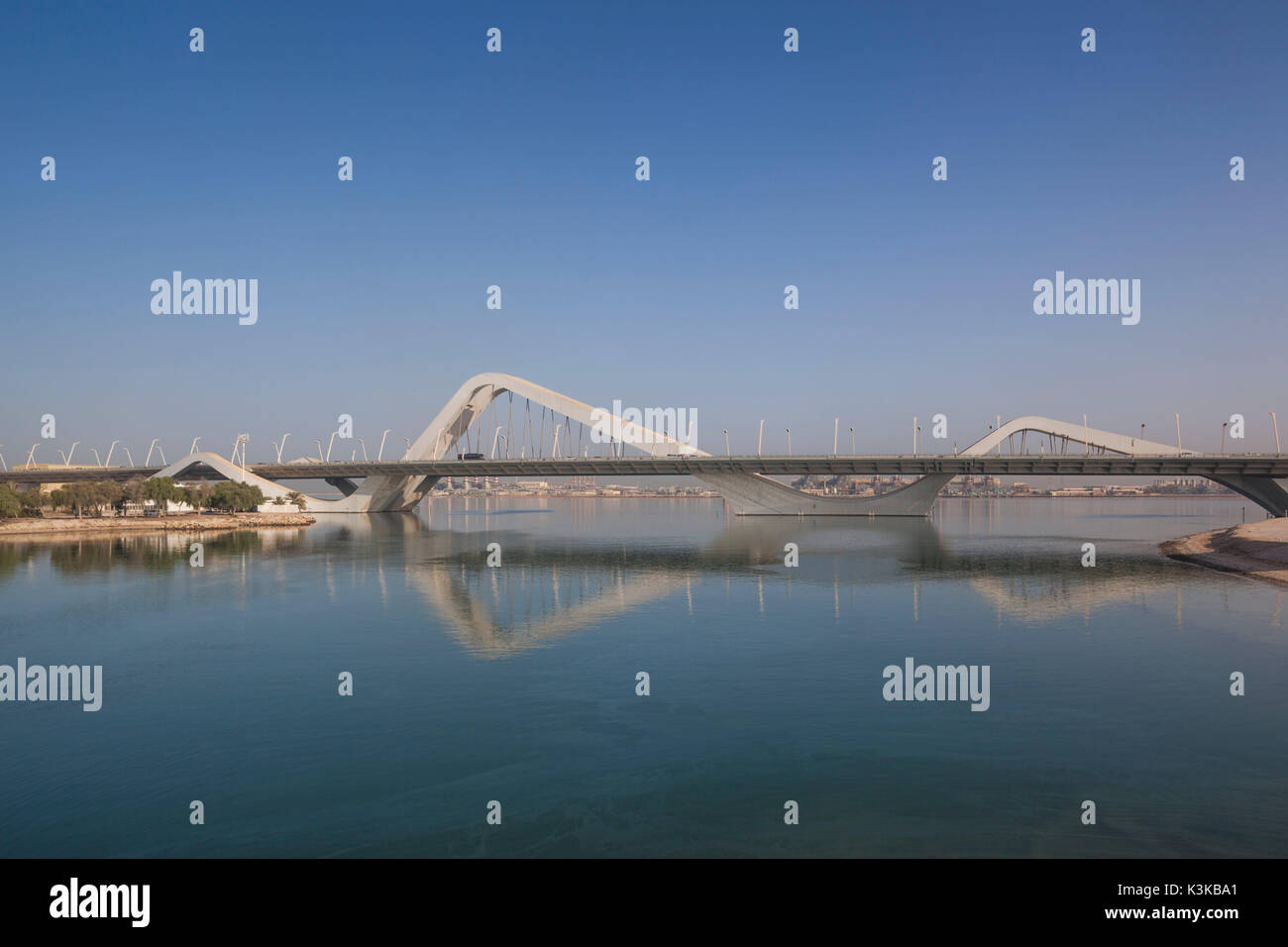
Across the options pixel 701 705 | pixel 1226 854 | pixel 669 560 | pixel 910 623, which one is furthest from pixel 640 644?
pixel 669 560

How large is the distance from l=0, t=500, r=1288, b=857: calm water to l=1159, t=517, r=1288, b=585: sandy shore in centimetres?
565

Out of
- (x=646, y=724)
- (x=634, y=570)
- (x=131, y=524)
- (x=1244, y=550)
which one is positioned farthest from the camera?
(x=131, y=524)

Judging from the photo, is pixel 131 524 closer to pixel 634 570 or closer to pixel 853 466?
pixel 634 570

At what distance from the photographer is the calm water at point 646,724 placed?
36.4ft

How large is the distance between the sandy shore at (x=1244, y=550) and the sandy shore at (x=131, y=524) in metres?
75.8

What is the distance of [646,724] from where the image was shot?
52.5 ft

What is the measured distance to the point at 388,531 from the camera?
7519 cm

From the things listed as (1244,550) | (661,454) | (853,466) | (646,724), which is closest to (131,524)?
(661,454)

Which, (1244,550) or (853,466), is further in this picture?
(853,466)

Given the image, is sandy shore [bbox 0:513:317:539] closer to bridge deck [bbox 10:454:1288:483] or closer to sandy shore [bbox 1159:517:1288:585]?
bridge deck [bbox 10:454:1288:483]

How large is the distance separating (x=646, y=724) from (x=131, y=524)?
253ft

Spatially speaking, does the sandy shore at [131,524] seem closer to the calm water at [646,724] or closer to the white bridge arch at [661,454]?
the white bridge arch at [661,454]
